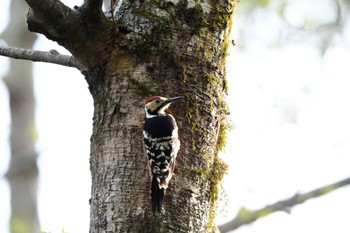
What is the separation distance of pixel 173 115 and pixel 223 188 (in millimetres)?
475

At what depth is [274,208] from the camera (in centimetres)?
607

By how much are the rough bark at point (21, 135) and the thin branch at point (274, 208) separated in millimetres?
2761

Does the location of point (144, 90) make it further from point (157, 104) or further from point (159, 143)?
point (159, 143)

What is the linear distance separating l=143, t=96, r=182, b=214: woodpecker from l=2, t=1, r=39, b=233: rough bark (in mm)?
4581

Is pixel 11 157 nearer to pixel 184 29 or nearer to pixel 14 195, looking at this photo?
pixel 14 195

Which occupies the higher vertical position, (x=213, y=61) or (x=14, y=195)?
(x=213, y=61)

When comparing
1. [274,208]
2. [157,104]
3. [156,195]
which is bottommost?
[274,208]

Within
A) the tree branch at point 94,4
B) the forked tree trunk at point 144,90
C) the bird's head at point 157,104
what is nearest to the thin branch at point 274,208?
the forked tree trunk at point 144,90

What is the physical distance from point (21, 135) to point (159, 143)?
211 inches

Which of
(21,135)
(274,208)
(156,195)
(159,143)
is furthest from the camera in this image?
(21,135)

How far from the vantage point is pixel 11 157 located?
27.9 ft

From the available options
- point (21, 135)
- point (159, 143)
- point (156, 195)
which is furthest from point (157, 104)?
point (21, 135)

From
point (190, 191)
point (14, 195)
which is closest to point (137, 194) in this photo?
point (190, 191)

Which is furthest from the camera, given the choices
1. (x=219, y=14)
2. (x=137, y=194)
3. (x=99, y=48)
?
(x=219, y=14)
